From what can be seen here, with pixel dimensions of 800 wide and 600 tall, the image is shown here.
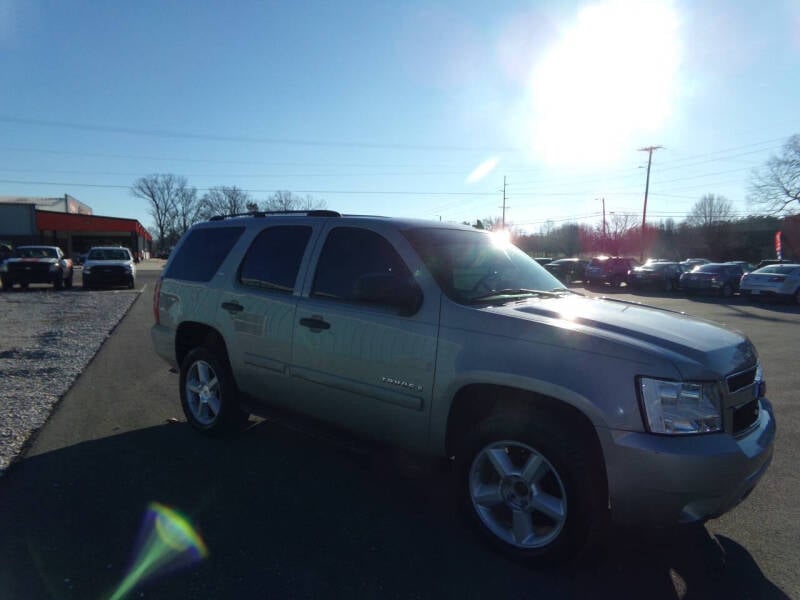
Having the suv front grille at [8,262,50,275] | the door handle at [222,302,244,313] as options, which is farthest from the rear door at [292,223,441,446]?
the suv front grille at [8,262,50,275]

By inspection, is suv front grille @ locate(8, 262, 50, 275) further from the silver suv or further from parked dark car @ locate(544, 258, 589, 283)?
parked dark car @ locate(544, 258, 589, 283)

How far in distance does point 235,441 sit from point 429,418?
7.55 feet

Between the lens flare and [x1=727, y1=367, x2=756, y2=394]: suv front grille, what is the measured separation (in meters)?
2.96

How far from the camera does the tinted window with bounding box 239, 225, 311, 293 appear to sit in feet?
13.8

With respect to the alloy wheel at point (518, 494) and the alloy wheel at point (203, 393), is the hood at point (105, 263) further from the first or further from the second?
the alloy wheel at point (518, 494)

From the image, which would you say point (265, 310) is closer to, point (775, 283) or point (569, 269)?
point (775, 283)

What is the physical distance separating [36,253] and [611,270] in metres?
27.7

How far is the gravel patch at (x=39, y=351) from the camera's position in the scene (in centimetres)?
508

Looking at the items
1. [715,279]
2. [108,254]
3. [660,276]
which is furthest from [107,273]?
[715,279]

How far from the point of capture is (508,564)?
9.62 feet

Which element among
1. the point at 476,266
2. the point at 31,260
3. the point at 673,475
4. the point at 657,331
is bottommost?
the point at 673,475

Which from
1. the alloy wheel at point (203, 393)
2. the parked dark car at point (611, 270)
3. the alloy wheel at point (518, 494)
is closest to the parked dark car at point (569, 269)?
the parked dark car at point (611, 270)

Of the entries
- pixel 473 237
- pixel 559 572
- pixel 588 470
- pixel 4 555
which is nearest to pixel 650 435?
pixel 588 470

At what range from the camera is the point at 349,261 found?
12.7 feet
